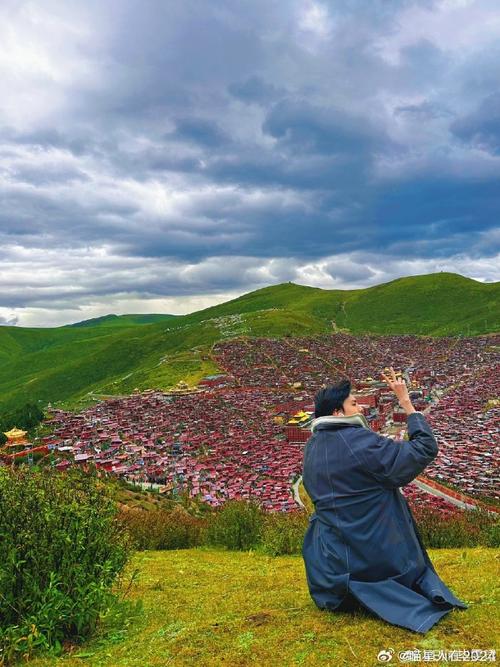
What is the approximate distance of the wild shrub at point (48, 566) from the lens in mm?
5410

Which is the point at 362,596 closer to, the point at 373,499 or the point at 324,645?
the point at 324,645

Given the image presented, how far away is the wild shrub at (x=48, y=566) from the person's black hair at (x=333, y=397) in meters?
3.13

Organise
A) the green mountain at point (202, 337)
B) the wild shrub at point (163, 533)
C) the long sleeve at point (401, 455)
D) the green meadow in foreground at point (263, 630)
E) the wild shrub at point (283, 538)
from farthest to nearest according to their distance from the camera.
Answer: the green mountain at point (202, 337) → the wild shrub at point (163, 533) → the wild shrub at point (283, 538) → the long sleeve at point (401, 455) → the green meadow in foreground at point (263, 630)

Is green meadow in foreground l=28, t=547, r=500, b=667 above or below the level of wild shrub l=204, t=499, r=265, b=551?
above

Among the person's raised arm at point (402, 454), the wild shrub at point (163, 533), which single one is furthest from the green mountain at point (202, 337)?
the person's raised arm at point (402, 454)

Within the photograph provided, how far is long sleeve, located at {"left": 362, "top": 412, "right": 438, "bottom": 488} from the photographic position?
4.98 meters

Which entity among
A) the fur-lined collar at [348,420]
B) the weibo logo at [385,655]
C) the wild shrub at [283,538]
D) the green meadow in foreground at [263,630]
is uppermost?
the fur-lined collar at [348,420]

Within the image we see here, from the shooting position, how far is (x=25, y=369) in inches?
7347

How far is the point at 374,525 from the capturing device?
204 inches

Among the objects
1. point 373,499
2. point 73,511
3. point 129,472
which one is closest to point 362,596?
point 373,499

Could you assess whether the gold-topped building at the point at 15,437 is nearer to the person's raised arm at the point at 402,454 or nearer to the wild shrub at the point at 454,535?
the wild shrub at the point at 454,535

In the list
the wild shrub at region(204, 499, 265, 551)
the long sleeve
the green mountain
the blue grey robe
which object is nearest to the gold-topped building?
the green mountain

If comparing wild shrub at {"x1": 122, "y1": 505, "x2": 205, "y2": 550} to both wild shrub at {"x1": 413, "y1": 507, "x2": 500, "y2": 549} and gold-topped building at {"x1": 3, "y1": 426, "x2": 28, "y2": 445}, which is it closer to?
wild shrub at {"x1": 413, "y1": 507, "x2": 500, "y2": 549}

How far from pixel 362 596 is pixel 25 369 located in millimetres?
200551
